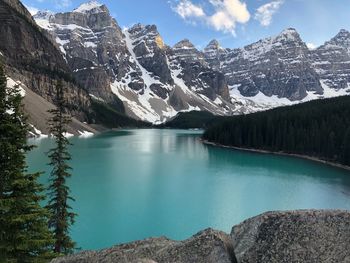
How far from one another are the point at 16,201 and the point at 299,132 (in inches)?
4932

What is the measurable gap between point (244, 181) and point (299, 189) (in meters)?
10.8

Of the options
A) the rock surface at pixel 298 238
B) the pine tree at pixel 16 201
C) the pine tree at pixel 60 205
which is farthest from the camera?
the pine tree at pixel 60 205

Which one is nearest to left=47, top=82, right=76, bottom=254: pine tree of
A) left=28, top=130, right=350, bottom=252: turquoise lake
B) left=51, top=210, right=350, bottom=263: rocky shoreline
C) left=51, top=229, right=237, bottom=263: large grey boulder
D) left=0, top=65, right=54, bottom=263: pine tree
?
left=0, top=65, right=54, bottom=263: pine tree

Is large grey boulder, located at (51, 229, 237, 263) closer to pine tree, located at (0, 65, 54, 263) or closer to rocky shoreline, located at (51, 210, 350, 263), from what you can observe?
rocky shoreline, located at (51, 210, 350, 263)

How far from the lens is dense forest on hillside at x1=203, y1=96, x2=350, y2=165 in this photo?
4679 inches

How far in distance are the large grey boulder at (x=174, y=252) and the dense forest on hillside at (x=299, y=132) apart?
105438mm

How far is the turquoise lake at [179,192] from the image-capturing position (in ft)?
145

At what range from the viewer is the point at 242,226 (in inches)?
352

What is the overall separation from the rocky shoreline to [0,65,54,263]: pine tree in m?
7.58

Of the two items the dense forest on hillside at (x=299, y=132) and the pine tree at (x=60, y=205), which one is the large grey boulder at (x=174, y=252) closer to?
the pine tree at (x=60, y=205)

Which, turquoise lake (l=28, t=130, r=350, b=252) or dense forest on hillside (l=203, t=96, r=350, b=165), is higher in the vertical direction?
dense forest on hillside (l=203, t=96, r=350, b=165)

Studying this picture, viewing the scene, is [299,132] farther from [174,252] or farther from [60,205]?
[174,252]

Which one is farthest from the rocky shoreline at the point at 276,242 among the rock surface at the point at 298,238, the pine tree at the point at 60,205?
the pine tree at the point at 60,205

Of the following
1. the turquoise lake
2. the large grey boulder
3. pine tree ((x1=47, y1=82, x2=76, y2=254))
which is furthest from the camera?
the turquoise lake
